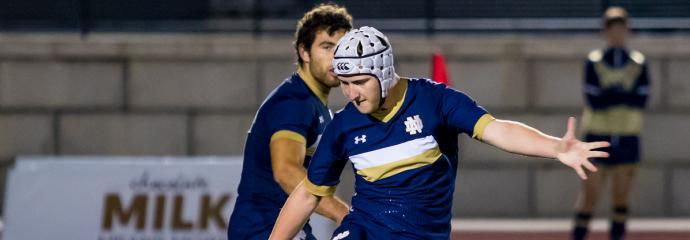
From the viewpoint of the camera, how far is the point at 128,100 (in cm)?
1720

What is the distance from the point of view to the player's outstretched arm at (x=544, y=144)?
5738mm

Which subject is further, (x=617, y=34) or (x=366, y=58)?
(x=617, y=34)

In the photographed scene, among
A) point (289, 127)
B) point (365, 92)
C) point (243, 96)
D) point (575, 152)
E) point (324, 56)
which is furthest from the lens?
point (243, 96)

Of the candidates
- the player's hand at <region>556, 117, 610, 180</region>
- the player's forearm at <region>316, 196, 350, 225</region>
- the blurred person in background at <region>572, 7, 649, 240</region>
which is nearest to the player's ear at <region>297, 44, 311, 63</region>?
the player's forearm at <region>316, 196, 350, 225</region>

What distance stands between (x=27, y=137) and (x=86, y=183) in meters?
6.30

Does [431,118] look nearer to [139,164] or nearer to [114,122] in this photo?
[139,164]

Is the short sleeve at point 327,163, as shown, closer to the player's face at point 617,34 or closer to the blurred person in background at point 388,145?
the blurred person in background at point 388,145

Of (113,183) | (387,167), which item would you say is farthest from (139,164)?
(387,167)

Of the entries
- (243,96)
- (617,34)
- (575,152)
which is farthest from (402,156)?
(243,96)

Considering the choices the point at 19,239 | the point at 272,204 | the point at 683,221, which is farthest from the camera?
the point at 683,221

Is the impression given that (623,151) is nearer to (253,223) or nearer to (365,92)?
(253,223)

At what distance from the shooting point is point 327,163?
6.34 m

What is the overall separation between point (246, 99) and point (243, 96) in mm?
48

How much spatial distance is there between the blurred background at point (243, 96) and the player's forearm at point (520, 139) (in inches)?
428
